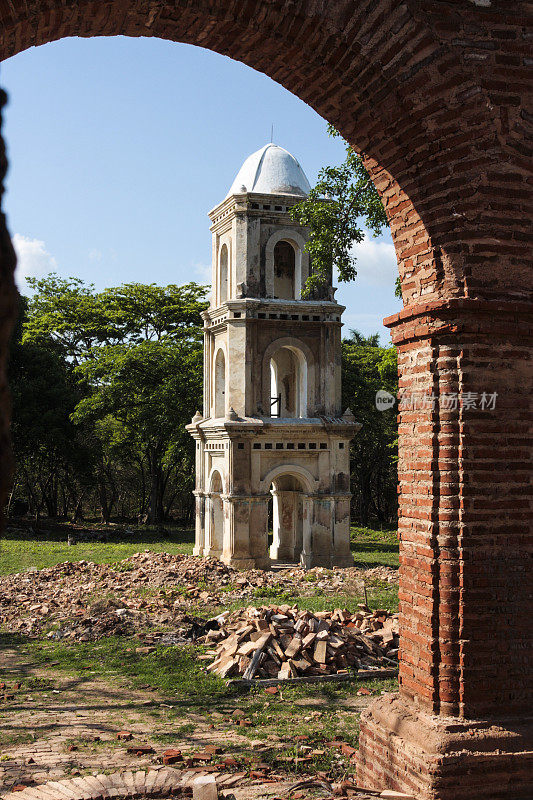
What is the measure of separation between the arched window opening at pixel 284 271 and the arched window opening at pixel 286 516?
5126 millimetres

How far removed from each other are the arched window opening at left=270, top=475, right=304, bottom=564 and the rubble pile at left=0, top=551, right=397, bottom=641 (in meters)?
2.33

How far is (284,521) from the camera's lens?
22.1 m

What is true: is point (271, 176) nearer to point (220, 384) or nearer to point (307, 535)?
point (220, 384)

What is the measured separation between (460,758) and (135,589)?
1259 centimetres

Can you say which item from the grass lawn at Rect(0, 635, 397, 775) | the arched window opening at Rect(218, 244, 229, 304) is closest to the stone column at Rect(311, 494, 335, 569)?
the arched window opening at Rect(218, 244, 229, 304)

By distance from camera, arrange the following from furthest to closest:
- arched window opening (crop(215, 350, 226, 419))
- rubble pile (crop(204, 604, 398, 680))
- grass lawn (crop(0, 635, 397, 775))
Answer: arched window opening (crop(215, 350, 226, 419)) → rubble pile (crop(204, 604, 398, 680)) → grass lawn (crop(0, 635, 397, 775))

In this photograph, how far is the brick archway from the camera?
4934 mm

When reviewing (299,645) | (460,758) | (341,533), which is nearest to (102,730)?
(299,645)

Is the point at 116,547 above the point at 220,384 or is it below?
below

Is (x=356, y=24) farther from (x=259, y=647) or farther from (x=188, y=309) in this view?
(x=188, y=309)

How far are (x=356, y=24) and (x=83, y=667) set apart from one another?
28.8 ft

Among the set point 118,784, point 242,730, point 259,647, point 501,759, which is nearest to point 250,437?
point 259,647

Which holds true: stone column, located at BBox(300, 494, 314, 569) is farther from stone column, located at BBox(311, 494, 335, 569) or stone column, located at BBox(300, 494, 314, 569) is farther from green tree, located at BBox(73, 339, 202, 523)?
green tree, located at BBox(73, 339, 202, 523)

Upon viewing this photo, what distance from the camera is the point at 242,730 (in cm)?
786
